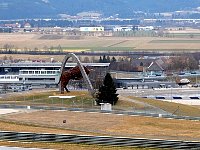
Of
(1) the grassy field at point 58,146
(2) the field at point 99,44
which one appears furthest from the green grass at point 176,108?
(2) the field at point 99,44

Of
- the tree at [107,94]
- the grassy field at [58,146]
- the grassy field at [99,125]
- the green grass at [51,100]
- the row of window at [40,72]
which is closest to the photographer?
the grassy field at [58,146]

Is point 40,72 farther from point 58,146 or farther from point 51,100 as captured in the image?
point 58,146

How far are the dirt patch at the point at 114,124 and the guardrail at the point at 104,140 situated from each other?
4901mm

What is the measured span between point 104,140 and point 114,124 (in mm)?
10422

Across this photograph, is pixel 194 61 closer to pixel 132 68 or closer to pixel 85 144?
pixel 132 68

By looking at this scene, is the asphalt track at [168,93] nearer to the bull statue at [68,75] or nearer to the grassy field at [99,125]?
the bull statue at [68,75]

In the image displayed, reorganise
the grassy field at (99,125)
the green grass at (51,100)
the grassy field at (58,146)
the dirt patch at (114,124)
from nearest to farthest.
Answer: the grassy field at (58,146)
the grassy field at (99,125)
the dirt patch at (114,124)
the green grass at (51,100)

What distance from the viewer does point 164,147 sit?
83.9ft

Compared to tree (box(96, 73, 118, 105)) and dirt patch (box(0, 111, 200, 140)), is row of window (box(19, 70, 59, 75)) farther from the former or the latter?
dirt patch (box(0, 111, 200, 140))

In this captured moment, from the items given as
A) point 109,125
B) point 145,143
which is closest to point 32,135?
point 145,143

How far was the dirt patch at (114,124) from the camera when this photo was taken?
108 feet

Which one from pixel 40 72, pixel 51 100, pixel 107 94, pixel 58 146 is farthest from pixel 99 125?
pixel 40 72

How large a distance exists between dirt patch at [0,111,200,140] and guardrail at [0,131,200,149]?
4901 millimetres

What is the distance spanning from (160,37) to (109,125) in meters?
141
